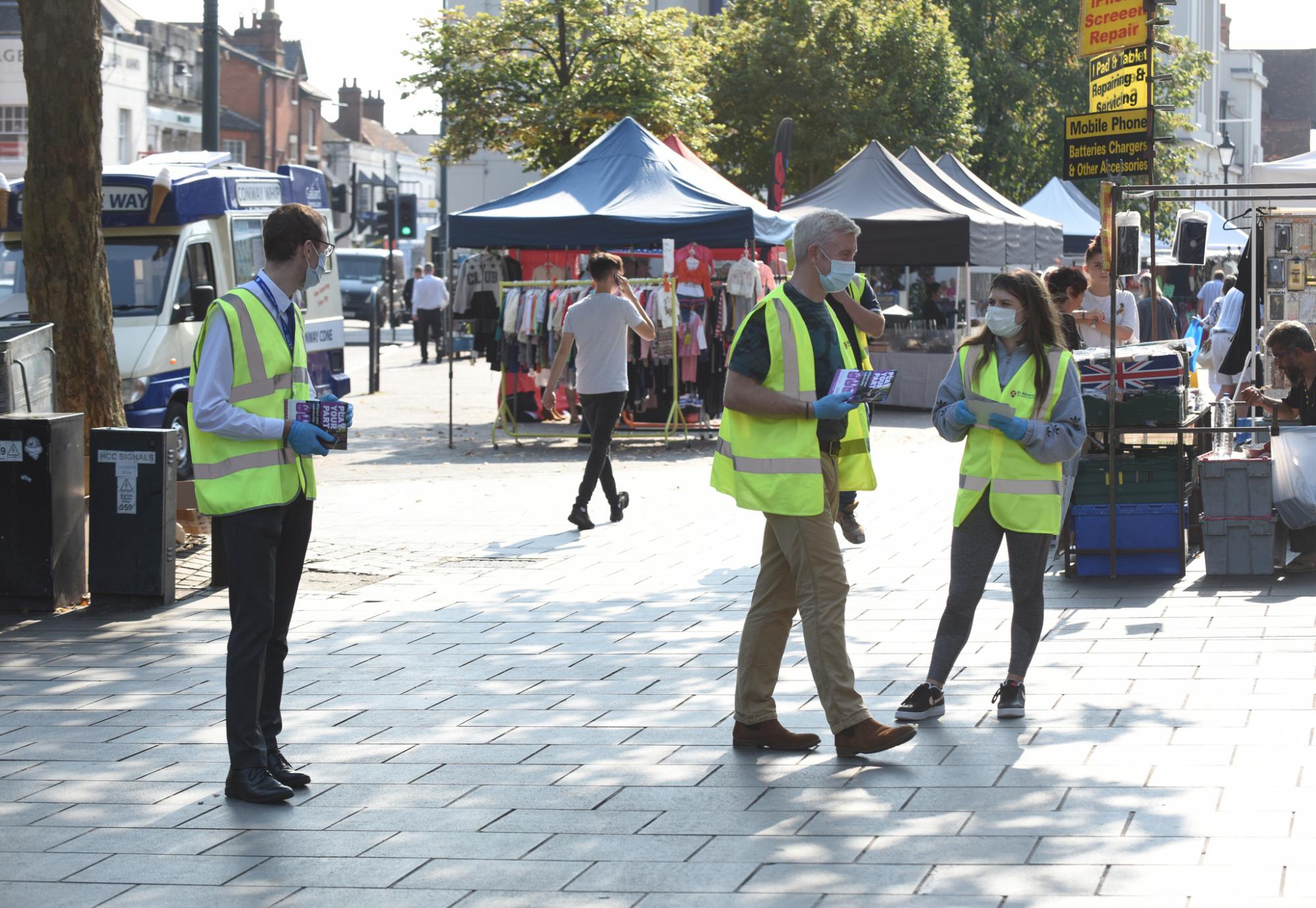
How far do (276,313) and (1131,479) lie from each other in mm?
5344

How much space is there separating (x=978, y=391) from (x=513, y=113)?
59.0ft

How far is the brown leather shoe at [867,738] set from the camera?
554cm

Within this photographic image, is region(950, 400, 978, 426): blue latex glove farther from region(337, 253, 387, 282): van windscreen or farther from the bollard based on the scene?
region(337, 253, 387, 282): van windscreen

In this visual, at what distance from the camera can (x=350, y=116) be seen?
307ft

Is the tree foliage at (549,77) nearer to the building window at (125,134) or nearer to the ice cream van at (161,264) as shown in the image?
the ice cream van at (161,264)

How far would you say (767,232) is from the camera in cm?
1658

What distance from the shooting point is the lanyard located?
5.34m

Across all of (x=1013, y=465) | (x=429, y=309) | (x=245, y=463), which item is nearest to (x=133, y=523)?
(x=245, y=463)

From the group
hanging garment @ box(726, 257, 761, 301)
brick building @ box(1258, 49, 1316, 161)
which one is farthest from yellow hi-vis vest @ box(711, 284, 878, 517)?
brick building @ box(1258, 49, 1316, 161)

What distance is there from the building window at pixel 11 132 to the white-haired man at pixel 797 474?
47454 millimetres

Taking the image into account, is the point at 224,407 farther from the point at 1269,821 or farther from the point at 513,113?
the point at 513,113

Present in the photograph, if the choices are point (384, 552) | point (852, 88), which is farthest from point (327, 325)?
point (852, 88)

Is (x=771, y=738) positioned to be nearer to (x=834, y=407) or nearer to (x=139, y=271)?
(x=834, y=407)

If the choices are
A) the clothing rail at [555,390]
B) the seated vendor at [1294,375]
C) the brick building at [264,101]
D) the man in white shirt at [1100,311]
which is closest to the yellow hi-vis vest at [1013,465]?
the seated vendor at [1294,375]
